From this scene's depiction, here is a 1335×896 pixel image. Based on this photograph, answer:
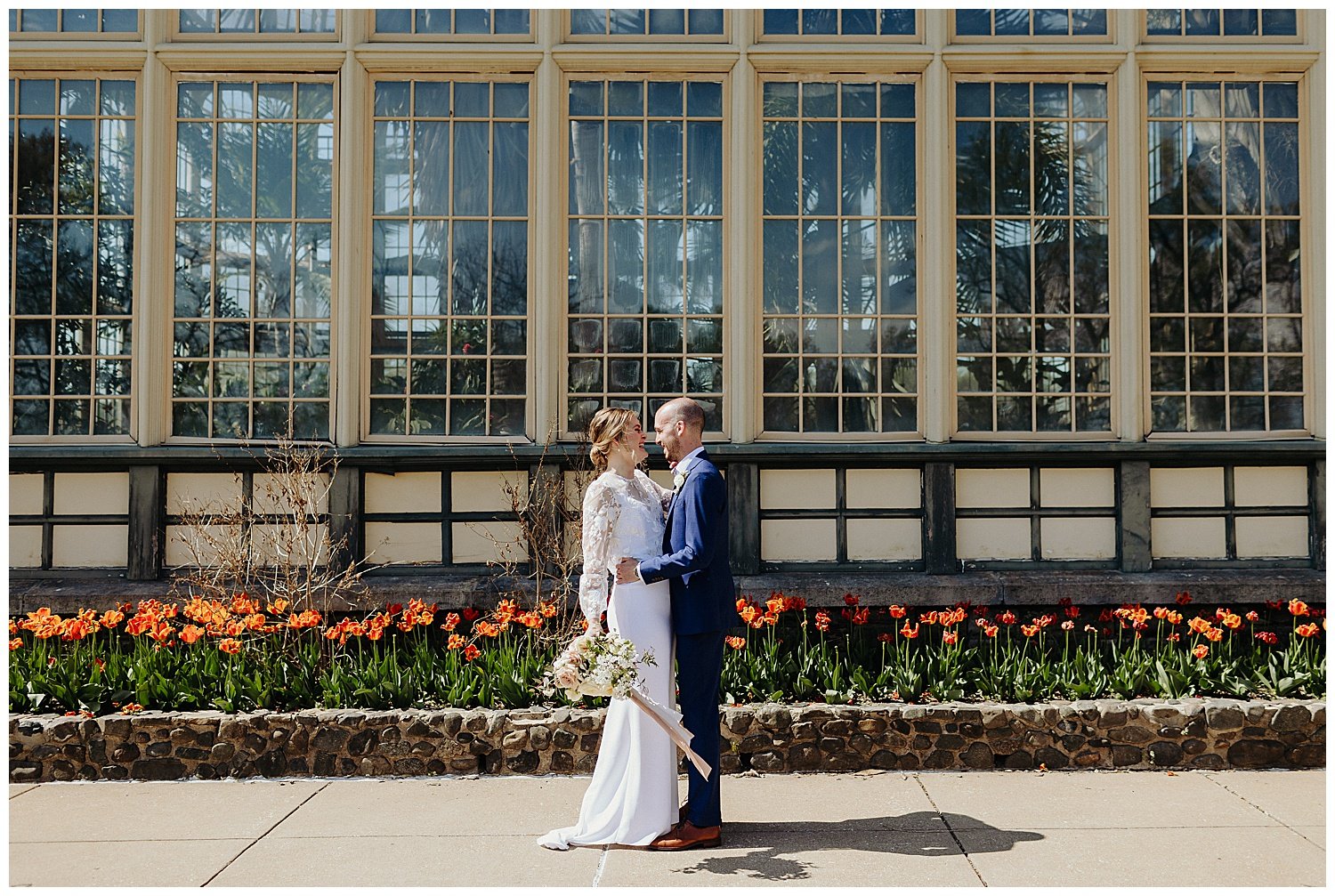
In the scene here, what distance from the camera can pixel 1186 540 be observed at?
7.46 m

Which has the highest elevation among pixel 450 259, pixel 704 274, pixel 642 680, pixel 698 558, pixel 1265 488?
pixel 450 259

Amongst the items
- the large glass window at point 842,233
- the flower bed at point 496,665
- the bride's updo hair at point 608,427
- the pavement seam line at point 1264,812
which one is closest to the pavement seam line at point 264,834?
the flower bed at point 496,665

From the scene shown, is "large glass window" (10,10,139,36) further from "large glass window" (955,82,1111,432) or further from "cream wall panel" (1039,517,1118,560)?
"cream wall panel" (1039,517,1118,560)

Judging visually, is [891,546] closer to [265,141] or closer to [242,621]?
[242,621]

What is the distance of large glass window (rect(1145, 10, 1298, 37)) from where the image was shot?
24.8 ft

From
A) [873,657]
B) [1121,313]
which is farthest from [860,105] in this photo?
[873,657]

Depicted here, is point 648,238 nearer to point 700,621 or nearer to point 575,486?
point 575,486

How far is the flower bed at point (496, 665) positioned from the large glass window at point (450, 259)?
58.3 inches

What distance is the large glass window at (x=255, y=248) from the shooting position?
7.47 meters

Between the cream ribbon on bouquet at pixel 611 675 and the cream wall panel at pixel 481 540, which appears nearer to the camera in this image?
the cream ribbon on bouquet at pixel 611 675

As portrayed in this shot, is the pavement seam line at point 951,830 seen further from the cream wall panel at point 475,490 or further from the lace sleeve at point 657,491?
the cream wall panel at point 475,490

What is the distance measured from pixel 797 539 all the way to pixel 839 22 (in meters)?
3.50

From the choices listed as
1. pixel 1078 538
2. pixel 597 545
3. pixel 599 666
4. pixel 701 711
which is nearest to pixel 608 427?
pixel 597 545

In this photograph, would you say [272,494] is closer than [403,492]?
Result: Yes
